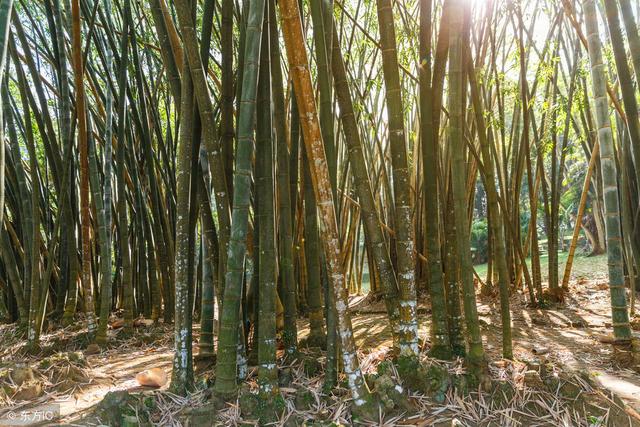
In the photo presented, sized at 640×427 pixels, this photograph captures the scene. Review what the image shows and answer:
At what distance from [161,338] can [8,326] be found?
5.80ft

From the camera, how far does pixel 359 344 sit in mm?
2180

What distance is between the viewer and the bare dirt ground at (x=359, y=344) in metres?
1.64

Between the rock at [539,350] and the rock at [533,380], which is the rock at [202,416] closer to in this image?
the rock at [533,380]

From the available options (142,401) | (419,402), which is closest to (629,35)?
(419,402)

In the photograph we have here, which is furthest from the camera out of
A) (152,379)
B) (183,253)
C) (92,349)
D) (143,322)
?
(143,322)

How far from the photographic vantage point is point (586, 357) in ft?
6.70

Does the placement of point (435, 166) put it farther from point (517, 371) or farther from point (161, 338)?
point (161, 338)

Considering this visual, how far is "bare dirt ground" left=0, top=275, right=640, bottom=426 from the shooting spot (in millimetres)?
1644

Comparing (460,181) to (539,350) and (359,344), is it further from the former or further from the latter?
(539,350)

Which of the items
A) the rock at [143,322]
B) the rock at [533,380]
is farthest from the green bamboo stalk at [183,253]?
the rock at [143,322]

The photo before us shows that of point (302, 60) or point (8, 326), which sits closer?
point (302, 60)

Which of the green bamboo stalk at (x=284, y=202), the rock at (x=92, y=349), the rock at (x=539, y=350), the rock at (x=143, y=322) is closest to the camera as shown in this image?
the green bamboo stalk at (x=284, y=202)

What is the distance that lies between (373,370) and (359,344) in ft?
1.72

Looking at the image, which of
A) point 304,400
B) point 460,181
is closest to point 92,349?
point 304,400
